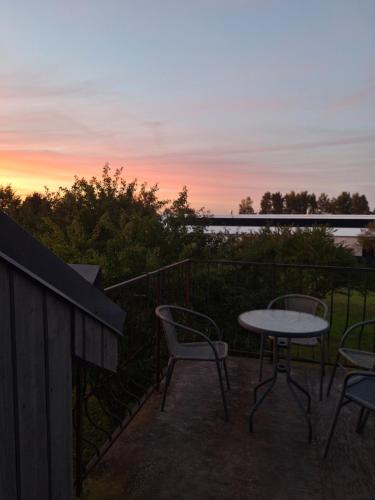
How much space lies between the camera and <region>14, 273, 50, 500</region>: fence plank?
3.64 feet

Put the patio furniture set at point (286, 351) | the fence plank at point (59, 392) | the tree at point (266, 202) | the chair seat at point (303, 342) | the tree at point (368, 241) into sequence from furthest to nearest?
1. the tree at point (266, 202)
2. the tree at point (368, 241)
3. the chair seat at point (303, 342)
4. the patio furniture set at point (286, 351)
5. the fence plank at point (59, 392)

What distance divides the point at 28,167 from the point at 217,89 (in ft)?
25.4

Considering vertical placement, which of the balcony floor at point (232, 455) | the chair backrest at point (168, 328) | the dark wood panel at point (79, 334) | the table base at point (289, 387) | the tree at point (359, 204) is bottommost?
the balcony floor at point (232, 455)

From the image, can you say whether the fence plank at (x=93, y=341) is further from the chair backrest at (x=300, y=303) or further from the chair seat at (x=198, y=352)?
the chair backrest at (x=300, y=303)

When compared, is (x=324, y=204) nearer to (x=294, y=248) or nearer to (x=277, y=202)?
(x=277, y=202)

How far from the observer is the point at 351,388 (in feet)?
8.50

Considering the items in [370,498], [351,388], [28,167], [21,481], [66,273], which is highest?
[28,167]

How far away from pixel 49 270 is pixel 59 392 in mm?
499

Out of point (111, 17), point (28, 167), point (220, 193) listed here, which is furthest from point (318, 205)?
point (111, 17)

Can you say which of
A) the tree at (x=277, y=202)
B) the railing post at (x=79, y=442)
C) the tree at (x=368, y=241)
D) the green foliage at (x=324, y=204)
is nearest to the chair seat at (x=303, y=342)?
the railing post at (x=79, y=442)

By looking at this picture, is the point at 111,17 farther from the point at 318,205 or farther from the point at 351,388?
the point at 318,205

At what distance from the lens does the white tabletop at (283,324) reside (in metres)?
2.91

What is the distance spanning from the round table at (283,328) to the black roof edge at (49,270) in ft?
5.61

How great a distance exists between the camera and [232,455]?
2660 millimetres
